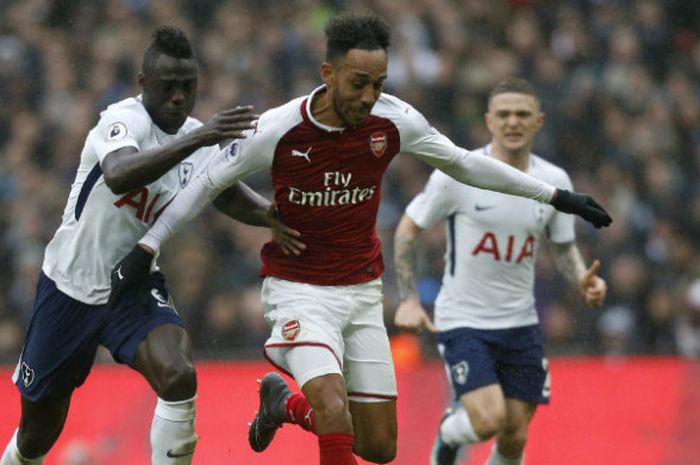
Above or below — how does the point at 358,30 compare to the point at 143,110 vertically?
above

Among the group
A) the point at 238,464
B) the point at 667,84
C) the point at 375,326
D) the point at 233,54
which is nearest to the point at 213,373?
the point at 238,464

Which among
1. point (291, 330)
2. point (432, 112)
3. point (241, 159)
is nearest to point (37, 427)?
point (291, 330)

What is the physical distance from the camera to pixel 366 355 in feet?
24.0

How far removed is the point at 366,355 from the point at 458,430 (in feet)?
5.02

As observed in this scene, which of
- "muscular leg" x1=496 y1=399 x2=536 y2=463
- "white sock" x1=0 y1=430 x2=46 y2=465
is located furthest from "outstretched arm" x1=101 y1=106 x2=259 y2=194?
"muscular leg" x1=496 y1=399 x2=536 y2=463

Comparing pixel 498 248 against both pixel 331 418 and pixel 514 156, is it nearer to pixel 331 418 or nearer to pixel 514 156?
pixel 514 156

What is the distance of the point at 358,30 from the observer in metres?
6.72

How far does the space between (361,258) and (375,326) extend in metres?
A: 0.36

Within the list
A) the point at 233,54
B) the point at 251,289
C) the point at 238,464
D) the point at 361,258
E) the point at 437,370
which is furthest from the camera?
the point at 233,54

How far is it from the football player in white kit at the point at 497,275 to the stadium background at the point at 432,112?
8.34 ft

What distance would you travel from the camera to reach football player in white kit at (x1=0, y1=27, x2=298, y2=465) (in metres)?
6.96

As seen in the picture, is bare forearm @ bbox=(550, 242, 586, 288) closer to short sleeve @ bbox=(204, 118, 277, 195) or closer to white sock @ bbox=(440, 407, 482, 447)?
A: white sock @ bbox=(440, 407, 482, 447)

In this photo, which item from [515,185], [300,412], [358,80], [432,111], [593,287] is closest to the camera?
[358,80]

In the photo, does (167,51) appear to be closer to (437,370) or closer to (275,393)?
(275,393)
